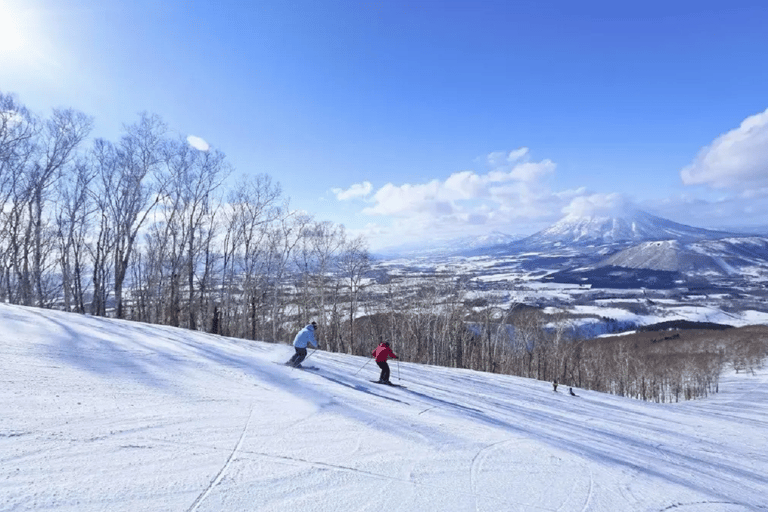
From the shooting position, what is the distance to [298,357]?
12469 mm

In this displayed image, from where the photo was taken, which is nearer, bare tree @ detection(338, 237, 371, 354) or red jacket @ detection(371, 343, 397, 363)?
red jacket @ detection(371, 343, 397, 363)

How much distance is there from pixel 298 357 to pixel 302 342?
64 centimetres

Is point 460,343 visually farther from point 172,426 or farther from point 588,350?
point 172,426

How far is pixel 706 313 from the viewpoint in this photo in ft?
353

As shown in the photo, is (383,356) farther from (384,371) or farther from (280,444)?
(280,444)

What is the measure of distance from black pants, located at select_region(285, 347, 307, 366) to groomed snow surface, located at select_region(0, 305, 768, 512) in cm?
55

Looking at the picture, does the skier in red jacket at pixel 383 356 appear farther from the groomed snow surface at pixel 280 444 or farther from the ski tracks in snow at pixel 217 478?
the ski tracks in snow at pixel 217 478

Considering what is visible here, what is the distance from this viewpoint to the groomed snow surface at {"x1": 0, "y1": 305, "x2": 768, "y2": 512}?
4.65 metres

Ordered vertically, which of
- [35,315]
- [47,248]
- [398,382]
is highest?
[47,248]

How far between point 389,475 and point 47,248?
109 feet

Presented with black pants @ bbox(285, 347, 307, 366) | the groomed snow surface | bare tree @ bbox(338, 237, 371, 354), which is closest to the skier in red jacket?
the groomed snow surface

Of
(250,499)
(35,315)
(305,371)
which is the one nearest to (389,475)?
(250,499)

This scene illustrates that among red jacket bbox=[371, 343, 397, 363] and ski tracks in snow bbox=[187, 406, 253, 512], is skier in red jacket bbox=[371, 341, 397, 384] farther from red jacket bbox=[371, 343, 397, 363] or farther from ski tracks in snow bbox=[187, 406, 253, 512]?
ski tracks in snow bbox=[187, 406, 253, 512]

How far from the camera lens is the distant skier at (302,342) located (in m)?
12.1
